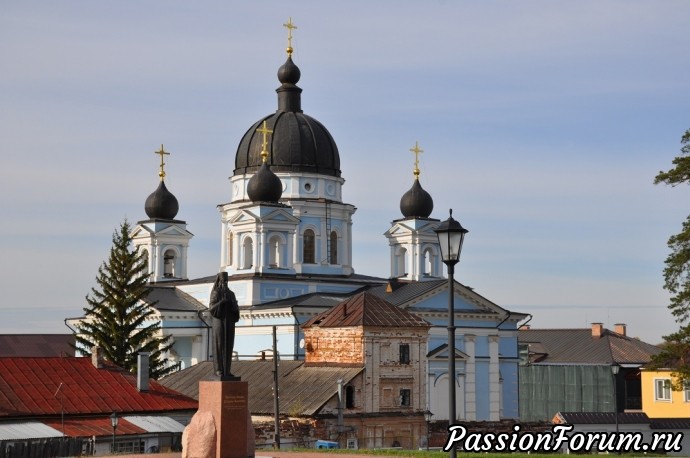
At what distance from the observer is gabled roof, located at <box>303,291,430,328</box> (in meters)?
45.1

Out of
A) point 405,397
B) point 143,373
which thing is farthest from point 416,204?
point 143,373

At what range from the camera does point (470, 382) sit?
5697cm

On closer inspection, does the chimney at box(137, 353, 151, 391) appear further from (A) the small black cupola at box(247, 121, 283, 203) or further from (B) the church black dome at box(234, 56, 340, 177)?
(B) the church black dome at box(234, 56, 340, 177)

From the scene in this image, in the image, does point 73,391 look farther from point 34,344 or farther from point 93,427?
point 34,344

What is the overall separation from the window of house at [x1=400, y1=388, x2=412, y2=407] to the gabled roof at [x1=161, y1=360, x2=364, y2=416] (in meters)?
2.10

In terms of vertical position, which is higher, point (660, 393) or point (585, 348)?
point (585, 348)

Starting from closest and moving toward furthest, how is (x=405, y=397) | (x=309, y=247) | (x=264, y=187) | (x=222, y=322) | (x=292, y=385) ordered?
(x=222, y=322), (x=292, y=385), (x=405, y=397), (x=264, y=187), (x=309, y=247)

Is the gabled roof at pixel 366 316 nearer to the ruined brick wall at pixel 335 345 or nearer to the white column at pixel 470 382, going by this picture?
the ruined brick wall at pixel 335 345

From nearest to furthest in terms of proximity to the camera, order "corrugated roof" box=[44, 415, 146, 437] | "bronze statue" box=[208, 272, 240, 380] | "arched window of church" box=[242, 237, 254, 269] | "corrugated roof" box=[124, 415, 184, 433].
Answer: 1. "bronze statue" box=[208, 272, 240, 380]
2. "corrugated roof" box=[44, 415, 146, 437]
3. "corrugated roof" box=[124, 415, 184, 433]
4. "arched window of church" box=[242, 237, 254, 269]

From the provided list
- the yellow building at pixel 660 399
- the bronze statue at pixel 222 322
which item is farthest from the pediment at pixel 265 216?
the bronze statue at pixel 222 322

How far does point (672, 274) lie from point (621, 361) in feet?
126

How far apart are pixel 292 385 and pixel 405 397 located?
13.8 feet

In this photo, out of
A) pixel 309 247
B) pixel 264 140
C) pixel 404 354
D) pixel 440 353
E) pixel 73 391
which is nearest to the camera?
pixel 73 391

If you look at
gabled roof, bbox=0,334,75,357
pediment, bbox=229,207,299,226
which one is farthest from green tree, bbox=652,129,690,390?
gabled roof, bbox=0,334,75,357
